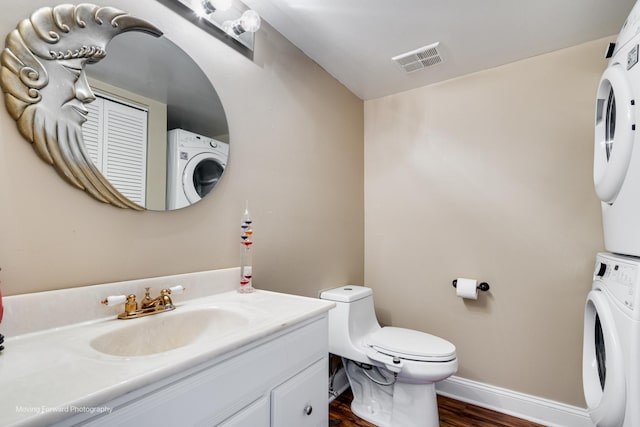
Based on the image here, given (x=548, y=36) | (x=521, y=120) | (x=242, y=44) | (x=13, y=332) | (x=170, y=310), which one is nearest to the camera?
(x=13, y=332)

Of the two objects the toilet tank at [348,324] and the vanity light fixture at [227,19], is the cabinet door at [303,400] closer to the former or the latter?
the toilet tank at [348,324]

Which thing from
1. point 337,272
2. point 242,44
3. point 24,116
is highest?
point 242,44

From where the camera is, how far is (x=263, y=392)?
0.83 meters

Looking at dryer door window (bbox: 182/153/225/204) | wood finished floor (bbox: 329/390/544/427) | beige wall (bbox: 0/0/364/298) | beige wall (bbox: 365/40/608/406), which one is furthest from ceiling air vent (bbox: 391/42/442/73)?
wood finished floor (bbox: 329/390/544/427)

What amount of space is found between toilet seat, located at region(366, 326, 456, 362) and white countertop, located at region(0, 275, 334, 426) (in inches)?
35.7

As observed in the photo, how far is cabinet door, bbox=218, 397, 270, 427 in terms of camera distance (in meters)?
0.74

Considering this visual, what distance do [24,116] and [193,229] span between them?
60 centimetres

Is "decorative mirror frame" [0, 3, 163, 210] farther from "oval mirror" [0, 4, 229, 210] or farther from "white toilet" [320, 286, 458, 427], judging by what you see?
"white toilet" [320, 286, 458, 427]

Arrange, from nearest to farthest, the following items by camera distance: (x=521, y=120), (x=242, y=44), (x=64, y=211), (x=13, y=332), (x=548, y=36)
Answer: (x=13, y=332) < (x=64, y=211) < (x=242, y=44) < (x=548, y=36) < (x=521, y=120)

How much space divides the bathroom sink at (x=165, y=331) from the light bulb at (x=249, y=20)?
1.21m

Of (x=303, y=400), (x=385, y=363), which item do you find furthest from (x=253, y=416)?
(x=385, y=363)

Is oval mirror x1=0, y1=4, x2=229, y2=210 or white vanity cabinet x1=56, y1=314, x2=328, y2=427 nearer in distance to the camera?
white vanity cabinet x1=56, y1=314, x2=328, y2=427

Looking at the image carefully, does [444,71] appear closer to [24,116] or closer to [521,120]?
[521,120]

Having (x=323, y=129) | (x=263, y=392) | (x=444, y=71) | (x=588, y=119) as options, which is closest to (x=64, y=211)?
(x=263, y=392)
